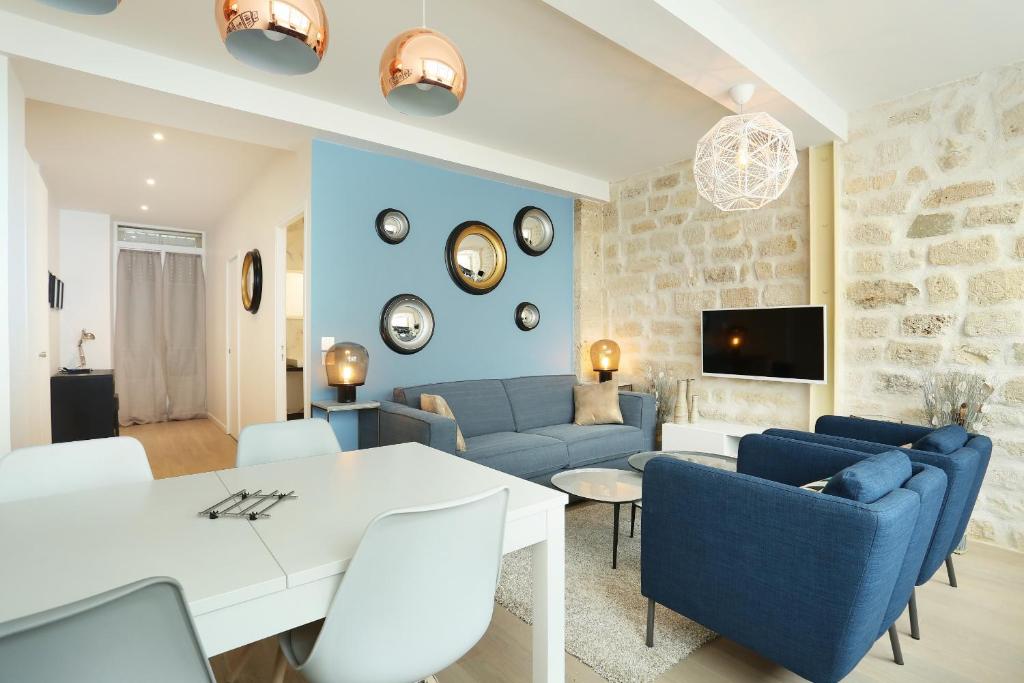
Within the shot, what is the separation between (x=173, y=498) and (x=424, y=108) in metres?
1.35

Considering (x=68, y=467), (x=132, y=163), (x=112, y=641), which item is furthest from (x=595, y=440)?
(x=132, y=163)

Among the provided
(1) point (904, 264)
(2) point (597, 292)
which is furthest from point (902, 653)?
(2) point (597, 292)

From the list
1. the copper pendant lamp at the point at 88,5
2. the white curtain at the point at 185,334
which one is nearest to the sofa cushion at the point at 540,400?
the copper pendant lamp at the point at 88,5

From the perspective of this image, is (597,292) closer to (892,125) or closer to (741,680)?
(892,125)

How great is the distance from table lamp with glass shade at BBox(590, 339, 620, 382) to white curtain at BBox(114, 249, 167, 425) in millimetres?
5872

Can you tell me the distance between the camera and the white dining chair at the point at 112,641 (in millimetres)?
668

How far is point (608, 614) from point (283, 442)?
1.48 meters

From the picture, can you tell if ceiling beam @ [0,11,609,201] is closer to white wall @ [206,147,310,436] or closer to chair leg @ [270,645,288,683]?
white wall @ [206,147,310,436]

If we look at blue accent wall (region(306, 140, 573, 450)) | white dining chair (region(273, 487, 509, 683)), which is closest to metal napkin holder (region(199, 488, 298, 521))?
white dining chair (region(273, 487, 509, 683))

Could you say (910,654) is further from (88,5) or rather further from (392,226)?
(392,226)

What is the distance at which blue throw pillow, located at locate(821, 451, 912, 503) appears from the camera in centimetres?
149

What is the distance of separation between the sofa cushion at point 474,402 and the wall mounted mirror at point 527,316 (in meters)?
0.70

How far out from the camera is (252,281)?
4953 mm

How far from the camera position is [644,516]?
1.95 m
